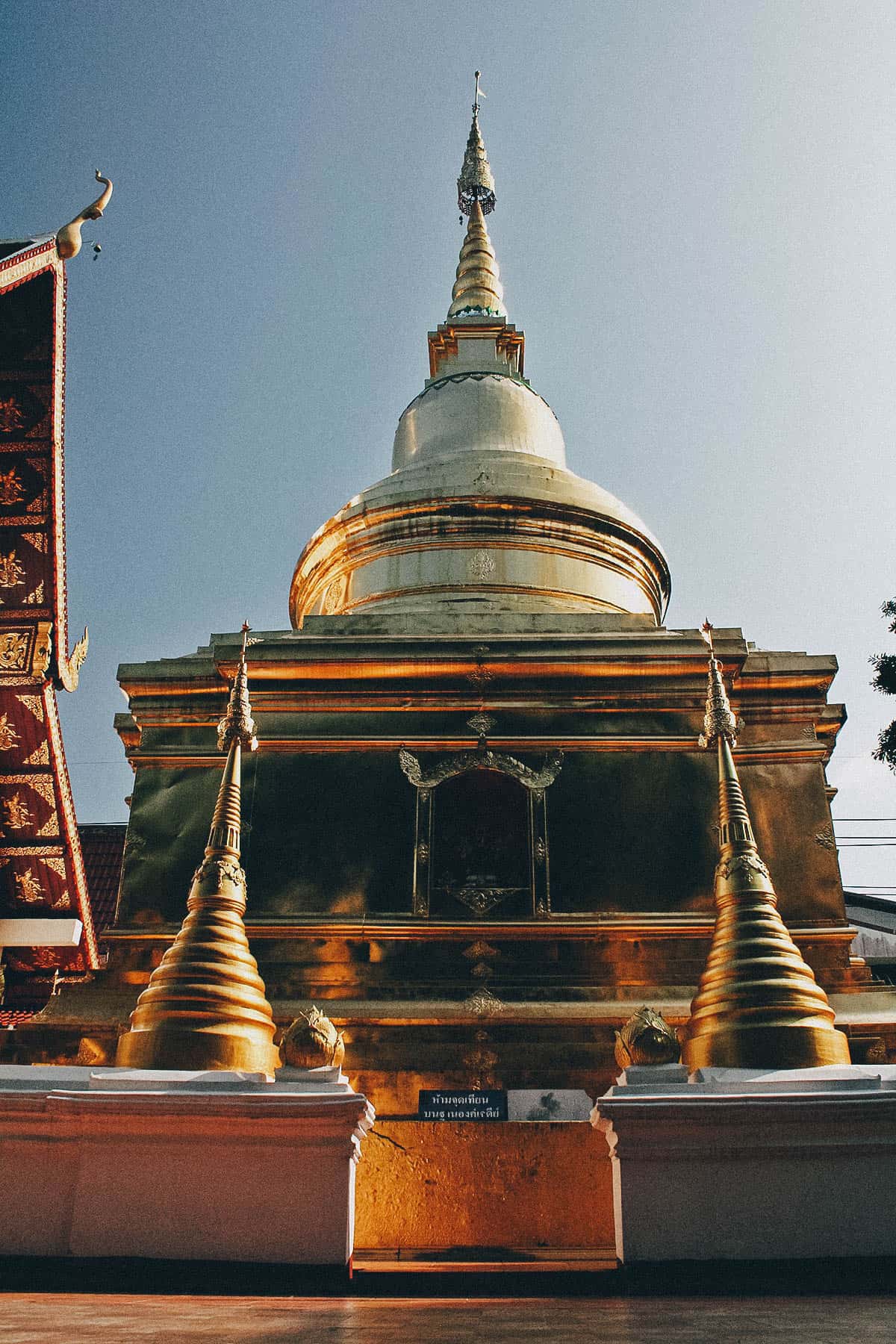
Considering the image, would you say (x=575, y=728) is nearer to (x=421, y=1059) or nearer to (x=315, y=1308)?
(x=421, y=1059)

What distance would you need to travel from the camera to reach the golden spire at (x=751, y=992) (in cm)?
584

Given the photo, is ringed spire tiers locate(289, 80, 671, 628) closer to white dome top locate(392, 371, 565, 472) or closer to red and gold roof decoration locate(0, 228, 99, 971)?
white dome top locate(392, 371, 565, 472)

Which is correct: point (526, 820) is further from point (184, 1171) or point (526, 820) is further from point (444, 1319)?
point (444, 1319)

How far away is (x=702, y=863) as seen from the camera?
874 cm

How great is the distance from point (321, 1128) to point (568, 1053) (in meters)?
2.72

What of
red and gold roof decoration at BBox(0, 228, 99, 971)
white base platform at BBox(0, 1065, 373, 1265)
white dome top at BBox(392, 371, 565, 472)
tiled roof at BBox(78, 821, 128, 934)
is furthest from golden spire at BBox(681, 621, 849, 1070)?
tiled roof at BBox(78, 821, 128, 934)

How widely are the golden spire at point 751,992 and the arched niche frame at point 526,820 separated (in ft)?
6.59

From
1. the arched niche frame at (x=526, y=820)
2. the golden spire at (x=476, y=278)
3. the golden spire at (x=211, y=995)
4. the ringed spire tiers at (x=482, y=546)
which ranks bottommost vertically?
the golden spire at (x=211, y=995)

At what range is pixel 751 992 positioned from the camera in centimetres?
605

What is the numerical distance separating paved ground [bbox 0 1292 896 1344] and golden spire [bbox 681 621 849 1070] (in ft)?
4.54

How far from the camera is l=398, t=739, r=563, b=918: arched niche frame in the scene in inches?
336

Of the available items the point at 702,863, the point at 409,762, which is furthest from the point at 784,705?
the point at 409,762

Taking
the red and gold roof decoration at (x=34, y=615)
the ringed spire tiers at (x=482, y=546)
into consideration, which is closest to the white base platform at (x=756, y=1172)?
the ringed spire tiers at (x=482, y=546)

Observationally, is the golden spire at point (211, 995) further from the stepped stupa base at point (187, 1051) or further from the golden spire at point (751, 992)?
the golden spire at point (751, 992)
